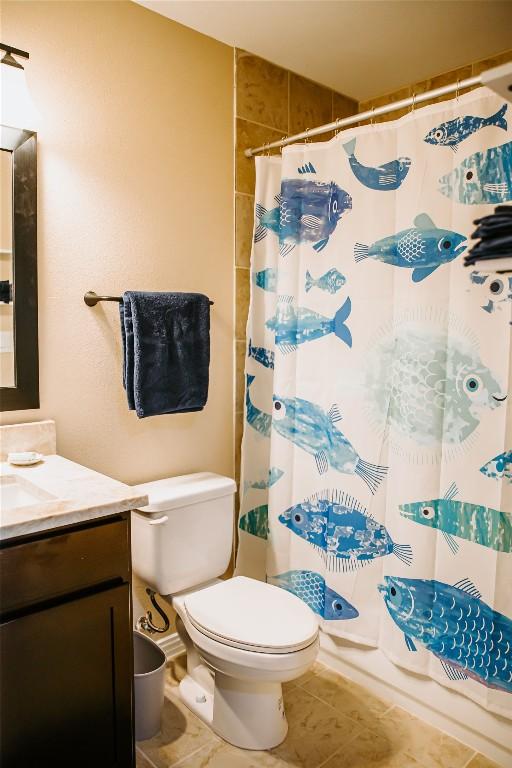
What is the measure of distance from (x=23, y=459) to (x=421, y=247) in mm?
1386

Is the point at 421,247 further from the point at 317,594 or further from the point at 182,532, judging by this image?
the point at 317,594

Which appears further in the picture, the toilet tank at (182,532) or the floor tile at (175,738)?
the toilet tank at (182,532)

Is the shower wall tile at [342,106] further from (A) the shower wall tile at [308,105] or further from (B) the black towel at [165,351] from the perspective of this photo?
(B) the black towel at [165,351]

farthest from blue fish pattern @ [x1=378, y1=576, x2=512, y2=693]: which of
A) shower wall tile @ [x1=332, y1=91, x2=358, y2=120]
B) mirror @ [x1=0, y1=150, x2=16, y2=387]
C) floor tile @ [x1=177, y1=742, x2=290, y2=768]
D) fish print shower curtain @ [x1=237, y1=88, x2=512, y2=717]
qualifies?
shower wall tile @ [x1=332, y1=91, x2=358, y2=120]

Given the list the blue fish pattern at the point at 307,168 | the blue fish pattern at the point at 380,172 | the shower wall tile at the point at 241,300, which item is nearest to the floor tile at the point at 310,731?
the shower wall tile at the point at 241,300

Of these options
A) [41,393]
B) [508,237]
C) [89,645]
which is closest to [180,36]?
[41,393]

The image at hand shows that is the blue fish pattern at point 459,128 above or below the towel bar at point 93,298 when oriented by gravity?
above

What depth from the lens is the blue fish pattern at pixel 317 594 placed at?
6.91 ft

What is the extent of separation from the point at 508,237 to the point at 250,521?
1715mm

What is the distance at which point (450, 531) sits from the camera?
5.84ft

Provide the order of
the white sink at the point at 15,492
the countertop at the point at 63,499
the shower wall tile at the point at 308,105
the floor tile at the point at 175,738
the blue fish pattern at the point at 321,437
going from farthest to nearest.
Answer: the shower wall tile at the point at 308,105
the blue fish pattern at the point at 321,437
the floor tile at the point at 175,738
the white sink at the point at 15,492
the countertop at the point at 63,499

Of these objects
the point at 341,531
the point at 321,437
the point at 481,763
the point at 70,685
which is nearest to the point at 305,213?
the point at 321,437

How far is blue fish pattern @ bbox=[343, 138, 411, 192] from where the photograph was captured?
1.84 meters

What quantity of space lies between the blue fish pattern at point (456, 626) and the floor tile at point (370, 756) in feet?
0.96
